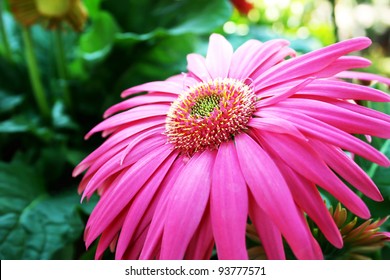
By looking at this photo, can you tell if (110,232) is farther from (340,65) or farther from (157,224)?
(340,65)

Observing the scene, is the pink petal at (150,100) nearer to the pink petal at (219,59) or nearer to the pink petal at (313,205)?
the pink petal at (219,59)

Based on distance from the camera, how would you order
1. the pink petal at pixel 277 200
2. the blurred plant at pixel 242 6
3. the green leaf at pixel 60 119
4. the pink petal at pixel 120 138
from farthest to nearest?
the blurred plant at pixel 242 6 < the green leaf at pixel 60 119 < the pink petal at pixel 120 138 < the pink petal at pixel 277 200

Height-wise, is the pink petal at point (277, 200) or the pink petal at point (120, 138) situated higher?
the pink petal at point (120, 138)

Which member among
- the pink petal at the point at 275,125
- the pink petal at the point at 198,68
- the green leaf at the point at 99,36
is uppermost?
the green leaf at the point at 99,36

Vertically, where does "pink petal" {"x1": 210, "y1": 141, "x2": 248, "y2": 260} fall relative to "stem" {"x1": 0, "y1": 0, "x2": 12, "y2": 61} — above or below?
below

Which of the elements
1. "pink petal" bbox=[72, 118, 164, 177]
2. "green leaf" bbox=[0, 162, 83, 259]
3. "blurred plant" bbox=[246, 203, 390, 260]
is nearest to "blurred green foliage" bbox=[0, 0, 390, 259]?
"green leaf" bbox=[0, 162, 83, 259]

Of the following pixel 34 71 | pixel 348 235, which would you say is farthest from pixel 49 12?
pixel 348 235

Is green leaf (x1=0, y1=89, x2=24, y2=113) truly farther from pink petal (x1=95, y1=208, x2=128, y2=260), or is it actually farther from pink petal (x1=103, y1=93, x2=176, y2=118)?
pink petal (x1=95, y1=208, x2=128, y2=260)

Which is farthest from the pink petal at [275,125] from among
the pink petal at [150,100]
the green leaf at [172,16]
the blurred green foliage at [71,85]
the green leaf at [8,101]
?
the green leaf at [8,101]
